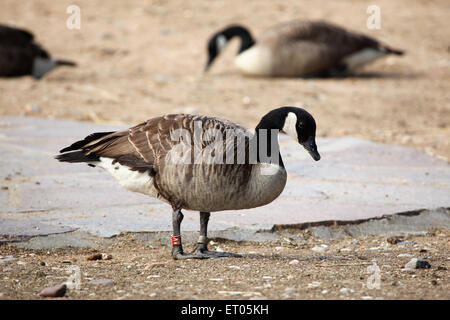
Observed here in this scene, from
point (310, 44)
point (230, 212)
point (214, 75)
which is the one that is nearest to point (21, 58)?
point (214, 75)

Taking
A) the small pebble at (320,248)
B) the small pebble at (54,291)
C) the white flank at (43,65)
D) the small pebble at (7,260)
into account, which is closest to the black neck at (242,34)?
the white flank at (43,65)

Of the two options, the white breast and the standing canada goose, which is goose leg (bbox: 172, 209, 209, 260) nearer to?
the standing canada goose

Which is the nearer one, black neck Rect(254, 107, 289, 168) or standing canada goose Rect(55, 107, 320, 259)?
standing canada goose Rect(55, 107, 320, 259)

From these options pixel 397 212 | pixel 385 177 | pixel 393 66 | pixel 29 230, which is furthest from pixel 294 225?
pixel 393 66

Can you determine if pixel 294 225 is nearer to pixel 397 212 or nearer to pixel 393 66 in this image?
pixel 397 212

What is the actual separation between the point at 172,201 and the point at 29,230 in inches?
44.2

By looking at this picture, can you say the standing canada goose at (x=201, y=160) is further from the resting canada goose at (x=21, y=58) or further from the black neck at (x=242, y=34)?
the black neck at (x=242, y=34)

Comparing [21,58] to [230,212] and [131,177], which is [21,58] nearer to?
[230,212]

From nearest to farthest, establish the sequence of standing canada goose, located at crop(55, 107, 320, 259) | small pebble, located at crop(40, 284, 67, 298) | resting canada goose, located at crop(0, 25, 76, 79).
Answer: small pebble, located at crop(40, 284, 67, 298) < standing canada goose, located at crop(55, 107, 320, 259) < resting canada goose, located at crop(0, 25, 76, 79)

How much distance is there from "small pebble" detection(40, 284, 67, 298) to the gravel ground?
2.1 inches

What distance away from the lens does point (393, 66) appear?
12.1m

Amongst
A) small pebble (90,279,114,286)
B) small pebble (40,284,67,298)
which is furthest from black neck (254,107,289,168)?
small pebble (40,284,67,298)

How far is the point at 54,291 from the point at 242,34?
817cm

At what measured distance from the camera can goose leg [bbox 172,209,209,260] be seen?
4.45 metres
